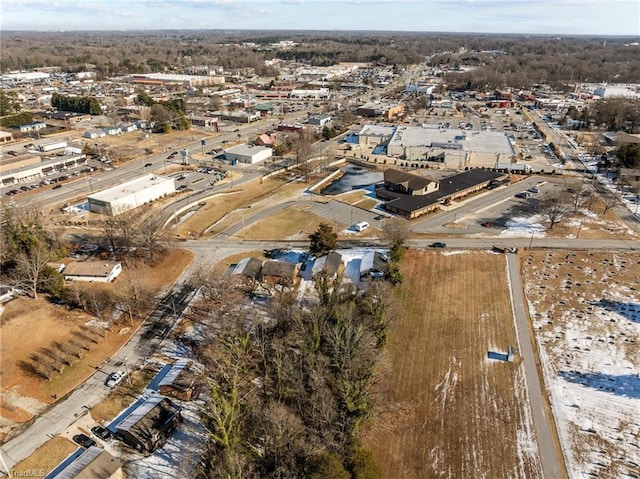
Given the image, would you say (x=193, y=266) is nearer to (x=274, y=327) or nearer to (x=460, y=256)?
(x=274, y=327)

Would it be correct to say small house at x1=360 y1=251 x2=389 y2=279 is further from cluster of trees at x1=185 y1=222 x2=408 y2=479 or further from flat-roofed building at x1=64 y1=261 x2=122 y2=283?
flat-roofed building at x1=64 y1=261 x2=122 y2=283

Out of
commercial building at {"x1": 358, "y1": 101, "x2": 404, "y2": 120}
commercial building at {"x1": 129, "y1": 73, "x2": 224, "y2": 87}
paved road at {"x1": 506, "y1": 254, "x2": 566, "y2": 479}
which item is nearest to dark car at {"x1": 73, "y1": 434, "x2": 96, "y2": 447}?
paved road at {"x1": 506, "y1": 254, "x2": 566, "y2": 479}

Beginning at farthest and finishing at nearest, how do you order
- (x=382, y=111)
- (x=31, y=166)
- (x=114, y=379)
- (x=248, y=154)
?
(x=382, y=111)
(x=248, y=154)
(x=31, y=166)
(x=114, y=379)

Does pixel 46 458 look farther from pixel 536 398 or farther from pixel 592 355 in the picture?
pixel 592 355

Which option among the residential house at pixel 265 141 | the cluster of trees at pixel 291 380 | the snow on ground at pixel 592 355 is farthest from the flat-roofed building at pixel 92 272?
the residential house at pixel 265 141

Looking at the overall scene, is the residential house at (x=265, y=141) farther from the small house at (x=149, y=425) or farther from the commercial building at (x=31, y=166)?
the small house at (x=149, y=425)

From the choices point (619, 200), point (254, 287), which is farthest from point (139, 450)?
point (619, 200)

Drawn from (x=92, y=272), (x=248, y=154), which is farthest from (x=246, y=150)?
(x=92, y=272)
